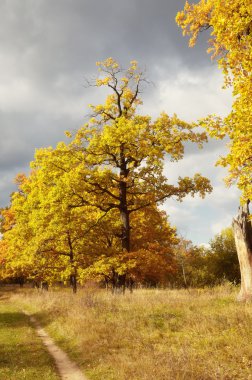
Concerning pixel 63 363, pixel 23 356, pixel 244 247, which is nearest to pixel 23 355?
pixel 23 356

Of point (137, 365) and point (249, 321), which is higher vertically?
point (249, 321)

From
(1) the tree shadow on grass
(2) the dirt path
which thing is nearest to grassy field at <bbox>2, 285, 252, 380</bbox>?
(2) the dirt path

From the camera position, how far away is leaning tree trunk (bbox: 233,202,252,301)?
15.1 m

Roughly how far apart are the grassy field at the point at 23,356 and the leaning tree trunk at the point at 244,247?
809cm

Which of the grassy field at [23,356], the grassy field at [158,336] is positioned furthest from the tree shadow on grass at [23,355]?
the grassy field at [158,336]

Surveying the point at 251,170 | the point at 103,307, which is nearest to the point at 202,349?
the point at 251,170

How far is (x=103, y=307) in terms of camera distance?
52.1 ft

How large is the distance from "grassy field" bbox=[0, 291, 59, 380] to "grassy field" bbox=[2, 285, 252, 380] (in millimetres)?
844

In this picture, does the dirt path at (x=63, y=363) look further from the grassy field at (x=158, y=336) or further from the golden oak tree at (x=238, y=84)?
the golden oak tree at (x=238, y=84)

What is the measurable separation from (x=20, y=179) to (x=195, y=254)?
840 inches

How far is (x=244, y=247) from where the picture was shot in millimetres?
15539

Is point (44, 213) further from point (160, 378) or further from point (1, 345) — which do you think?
point (160, 378)

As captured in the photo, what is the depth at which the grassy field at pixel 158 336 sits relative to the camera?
331 inches

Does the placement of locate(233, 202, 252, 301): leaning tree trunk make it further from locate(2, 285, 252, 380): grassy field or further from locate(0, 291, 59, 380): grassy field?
locate(0, 291, 59, 380): grassy field
